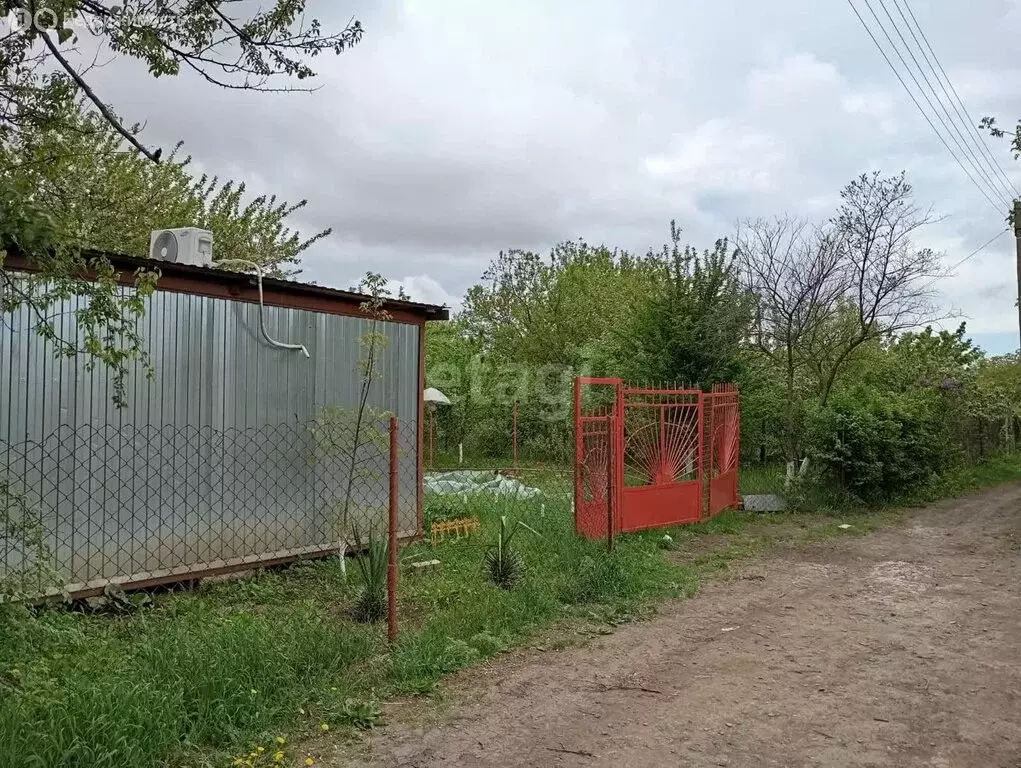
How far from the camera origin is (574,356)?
20875 mm

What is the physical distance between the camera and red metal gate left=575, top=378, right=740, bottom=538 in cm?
789

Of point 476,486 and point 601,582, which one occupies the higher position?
point 476,486

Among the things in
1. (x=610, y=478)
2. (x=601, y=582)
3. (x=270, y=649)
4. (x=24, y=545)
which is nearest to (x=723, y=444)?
(x=610, y=478)

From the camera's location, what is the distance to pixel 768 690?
14.3 feet

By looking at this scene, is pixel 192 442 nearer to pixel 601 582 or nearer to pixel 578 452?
pixel 601 582

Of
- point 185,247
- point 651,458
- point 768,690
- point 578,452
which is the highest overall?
point 185,247

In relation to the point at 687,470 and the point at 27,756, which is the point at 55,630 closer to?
the point at 27,756

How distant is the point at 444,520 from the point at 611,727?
4.68 metres

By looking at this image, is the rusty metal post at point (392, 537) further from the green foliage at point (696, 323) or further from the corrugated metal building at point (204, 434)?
the green foliage at point (696, 323)

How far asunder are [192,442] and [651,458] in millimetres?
5152

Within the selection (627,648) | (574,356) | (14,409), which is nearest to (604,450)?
(627,648)

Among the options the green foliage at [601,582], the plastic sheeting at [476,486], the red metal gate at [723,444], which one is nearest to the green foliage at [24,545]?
the green foliage at [601,582]

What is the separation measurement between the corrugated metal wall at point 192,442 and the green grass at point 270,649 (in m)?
0.39

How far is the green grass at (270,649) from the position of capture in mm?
3342
